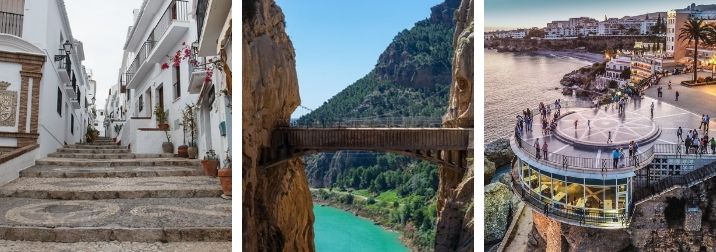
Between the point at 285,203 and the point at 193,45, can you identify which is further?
the point at 193,45

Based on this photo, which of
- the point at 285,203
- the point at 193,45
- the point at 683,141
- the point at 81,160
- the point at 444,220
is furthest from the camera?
the point at 81,160

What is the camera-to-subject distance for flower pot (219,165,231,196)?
3.86m

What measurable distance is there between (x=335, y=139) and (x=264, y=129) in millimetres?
379

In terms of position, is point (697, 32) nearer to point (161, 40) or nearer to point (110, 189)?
point (110, 189)

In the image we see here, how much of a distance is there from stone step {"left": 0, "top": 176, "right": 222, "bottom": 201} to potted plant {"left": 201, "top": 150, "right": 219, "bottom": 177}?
0.15 feet

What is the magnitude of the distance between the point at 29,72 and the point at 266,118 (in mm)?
2143

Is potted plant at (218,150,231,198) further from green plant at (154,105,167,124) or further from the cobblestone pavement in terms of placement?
green plant at (154,105,167,124)

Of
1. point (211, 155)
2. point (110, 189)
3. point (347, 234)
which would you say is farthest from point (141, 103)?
point (347, 234)

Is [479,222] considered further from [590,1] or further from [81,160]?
[81,160]

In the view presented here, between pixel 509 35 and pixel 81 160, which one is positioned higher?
pixel 509 35

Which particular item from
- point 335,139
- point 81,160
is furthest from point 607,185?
point 81,160

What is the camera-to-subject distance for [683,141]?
3.31 metres

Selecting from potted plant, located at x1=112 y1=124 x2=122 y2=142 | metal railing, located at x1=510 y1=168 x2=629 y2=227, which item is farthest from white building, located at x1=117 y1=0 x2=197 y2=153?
metal railing, located at x1=510 y1=168 x2=629 y2=227

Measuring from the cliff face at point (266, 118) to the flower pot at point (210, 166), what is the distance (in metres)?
0.96
